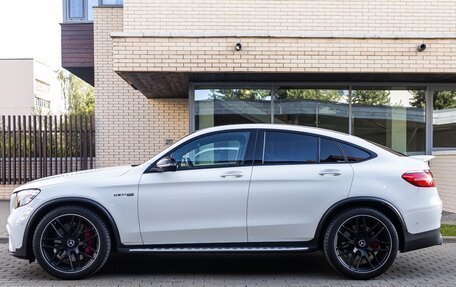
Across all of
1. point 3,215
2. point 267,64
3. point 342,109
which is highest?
point 267,64

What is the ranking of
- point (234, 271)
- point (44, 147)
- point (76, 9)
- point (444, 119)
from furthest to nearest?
point (76, 9)
point (44, 147)
point (444, 119)
point (234, 271)

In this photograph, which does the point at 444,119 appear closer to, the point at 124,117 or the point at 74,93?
the point at 124,117

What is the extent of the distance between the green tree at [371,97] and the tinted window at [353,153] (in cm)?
547

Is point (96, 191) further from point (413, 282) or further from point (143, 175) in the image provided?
point (413, 282)

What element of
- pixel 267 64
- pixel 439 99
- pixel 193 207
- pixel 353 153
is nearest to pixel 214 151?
pixel 193 207

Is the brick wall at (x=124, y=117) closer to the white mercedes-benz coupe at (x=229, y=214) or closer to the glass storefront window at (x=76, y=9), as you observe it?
the glass storefront window at (x=76, y=9)

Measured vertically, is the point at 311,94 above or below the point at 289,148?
above

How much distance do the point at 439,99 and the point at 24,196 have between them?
904cm

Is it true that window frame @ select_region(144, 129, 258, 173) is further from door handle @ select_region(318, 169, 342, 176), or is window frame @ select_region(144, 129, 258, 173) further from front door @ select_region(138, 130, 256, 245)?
door handle @ select_region(318, 169, 342, 176)

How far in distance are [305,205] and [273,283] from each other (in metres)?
0.92

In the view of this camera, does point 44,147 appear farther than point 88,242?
Yes

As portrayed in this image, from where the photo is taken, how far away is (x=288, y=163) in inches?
246

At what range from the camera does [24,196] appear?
6.14 m

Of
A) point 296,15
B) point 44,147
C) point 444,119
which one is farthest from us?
point 44,147
